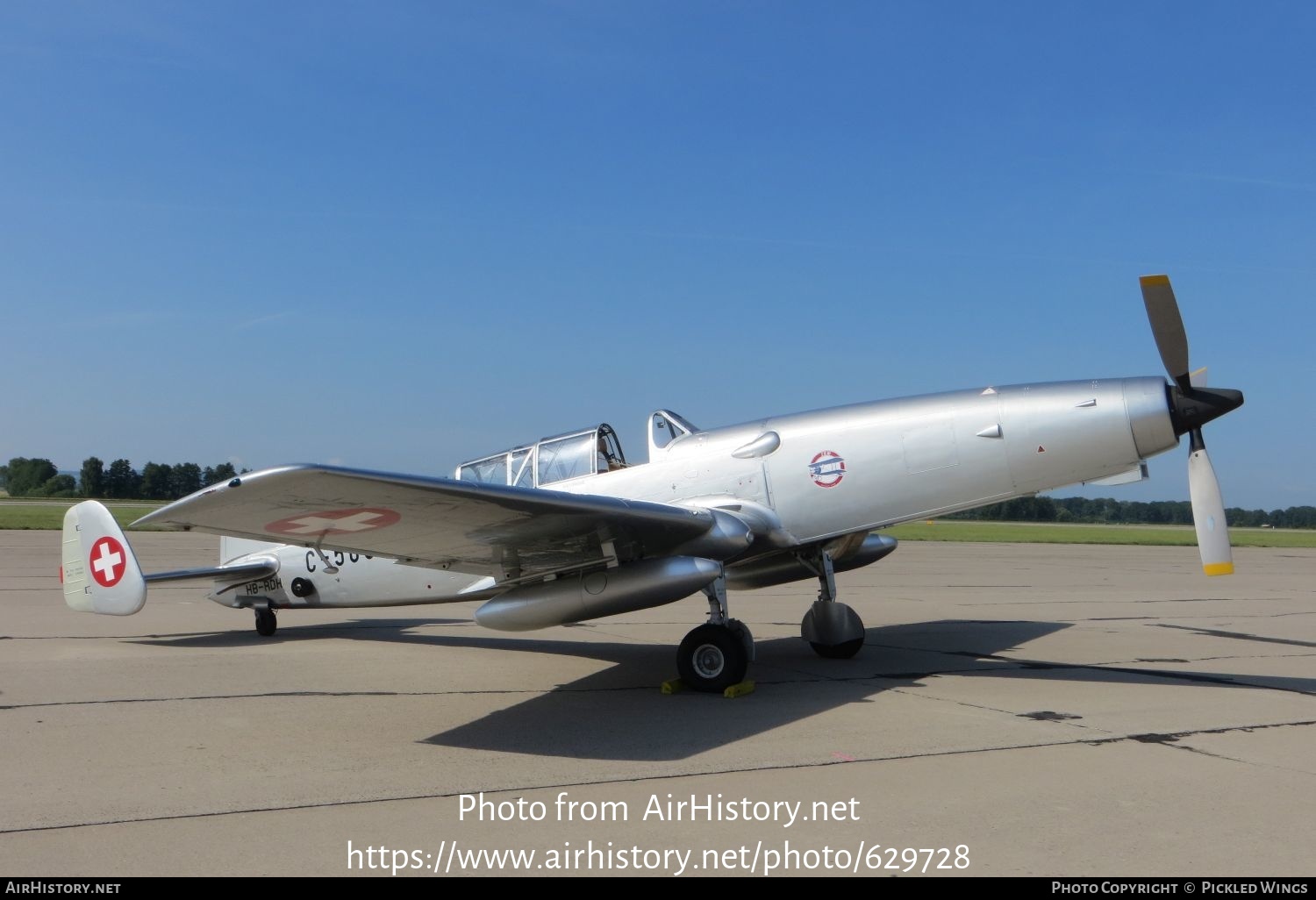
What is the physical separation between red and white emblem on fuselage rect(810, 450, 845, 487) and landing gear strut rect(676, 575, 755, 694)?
47.5 inches

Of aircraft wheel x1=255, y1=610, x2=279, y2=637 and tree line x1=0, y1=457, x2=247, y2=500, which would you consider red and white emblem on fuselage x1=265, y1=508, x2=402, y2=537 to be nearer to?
aircraft wheel x1=255, y1=610, x2=279, y2=637

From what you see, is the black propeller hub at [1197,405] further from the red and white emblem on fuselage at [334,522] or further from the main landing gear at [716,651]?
the red and white emblem on fuselage at [334,522]

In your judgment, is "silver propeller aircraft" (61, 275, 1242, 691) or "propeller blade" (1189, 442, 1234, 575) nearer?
"silver propeller aircraft" (61, 275, 1242, 691)

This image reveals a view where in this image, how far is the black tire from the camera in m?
9.52

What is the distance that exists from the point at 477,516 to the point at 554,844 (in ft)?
9.34

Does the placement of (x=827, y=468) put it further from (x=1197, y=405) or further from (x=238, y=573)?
(x=238, y=573)

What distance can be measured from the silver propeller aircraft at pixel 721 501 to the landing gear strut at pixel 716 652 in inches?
0.6

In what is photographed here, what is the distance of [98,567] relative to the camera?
909 cm

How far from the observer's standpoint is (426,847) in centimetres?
408

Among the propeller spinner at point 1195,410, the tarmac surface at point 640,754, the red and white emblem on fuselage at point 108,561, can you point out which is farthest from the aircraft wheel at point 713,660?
the red and white emblem on fuselage at point 108,561

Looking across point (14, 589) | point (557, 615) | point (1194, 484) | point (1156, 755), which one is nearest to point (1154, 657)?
point (1194, 484)

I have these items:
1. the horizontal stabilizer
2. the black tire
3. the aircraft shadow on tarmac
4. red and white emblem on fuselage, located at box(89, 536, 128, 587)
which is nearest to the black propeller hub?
the aircraft shadow on tarmac

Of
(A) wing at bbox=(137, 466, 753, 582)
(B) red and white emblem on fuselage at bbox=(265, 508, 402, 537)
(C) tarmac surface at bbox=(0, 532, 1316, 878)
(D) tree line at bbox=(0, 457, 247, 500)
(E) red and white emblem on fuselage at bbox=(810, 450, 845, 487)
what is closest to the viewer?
(C) tarmac surface at bbox=(0, 532, 1316, 878)
